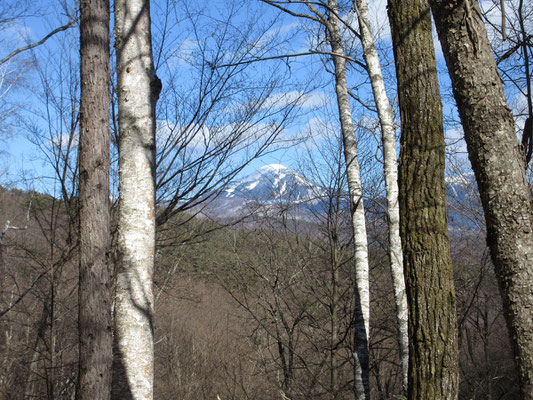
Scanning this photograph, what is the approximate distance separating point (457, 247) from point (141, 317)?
1185cm

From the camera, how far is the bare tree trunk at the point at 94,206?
10.3 ft

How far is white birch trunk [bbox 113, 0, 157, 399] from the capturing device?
100 inches

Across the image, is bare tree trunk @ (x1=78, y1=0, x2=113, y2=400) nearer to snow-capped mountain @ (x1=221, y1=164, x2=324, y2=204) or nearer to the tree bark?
the tree bark

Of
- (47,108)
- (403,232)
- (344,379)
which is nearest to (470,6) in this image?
(403,232)

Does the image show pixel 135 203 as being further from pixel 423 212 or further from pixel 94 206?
pixel 423 212

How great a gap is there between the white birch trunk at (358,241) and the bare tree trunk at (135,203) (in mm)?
2641

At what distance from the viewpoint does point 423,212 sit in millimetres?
2252

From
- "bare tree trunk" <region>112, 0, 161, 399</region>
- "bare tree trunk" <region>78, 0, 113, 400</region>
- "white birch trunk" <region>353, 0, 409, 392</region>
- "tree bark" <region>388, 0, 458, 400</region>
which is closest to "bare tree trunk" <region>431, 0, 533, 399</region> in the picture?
"tree bark" <region>388, 0, 458, 400</region>

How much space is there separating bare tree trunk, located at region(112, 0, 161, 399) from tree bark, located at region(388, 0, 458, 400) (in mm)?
1527

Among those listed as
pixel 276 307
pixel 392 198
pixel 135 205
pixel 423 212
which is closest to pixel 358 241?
pixel 392 198

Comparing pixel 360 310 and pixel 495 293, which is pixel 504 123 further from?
pixel 495 293

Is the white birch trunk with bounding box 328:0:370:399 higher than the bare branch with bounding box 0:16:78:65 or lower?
lower

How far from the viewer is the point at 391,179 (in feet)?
15.2

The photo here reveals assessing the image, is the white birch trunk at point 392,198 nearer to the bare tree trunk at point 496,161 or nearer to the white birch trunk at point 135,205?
the bare tree trunk at point 496,161
